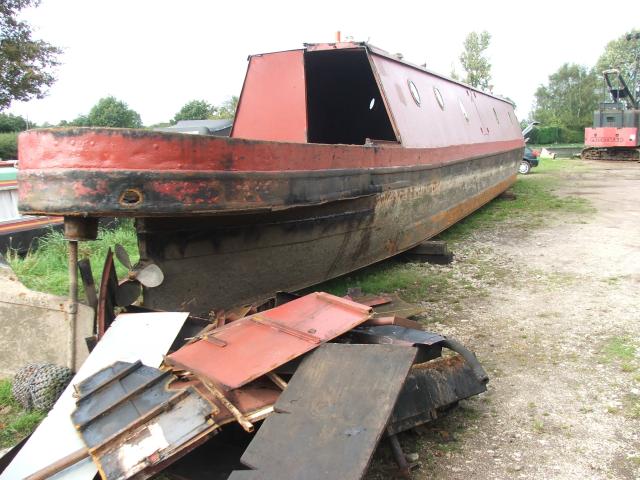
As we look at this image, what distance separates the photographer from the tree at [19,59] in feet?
57.5

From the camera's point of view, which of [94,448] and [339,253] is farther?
Answer: [339,253]

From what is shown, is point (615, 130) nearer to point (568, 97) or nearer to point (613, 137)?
point (613, 137)

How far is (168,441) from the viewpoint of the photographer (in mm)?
2205

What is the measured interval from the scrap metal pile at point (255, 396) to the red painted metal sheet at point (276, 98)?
8.36 ft

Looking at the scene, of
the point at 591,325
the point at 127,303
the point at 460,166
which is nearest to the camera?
the point at 127,303

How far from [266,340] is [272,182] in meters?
1.06

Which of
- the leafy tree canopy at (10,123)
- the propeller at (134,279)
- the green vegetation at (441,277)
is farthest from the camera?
the leafy tree canopy at (10,123)

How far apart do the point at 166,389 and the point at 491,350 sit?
7.38 feet

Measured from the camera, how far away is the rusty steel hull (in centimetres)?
347

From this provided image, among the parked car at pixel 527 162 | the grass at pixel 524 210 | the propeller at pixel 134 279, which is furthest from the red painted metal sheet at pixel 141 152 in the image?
the parked car at pixel 527 162

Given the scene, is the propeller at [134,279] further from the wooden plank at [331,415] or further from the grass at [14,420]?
the wooden plank at [331,415]

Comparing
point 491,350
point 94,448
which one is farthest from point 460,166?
point 94,448

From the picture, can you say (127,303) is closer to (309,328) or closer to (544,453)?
(309,328)

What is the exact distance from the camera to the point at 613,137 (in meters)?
22.9
